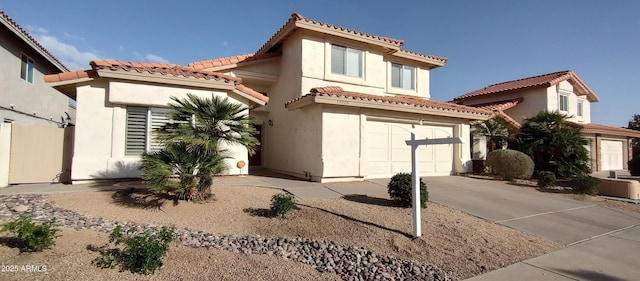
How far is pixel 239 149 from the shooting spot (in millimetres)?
11180

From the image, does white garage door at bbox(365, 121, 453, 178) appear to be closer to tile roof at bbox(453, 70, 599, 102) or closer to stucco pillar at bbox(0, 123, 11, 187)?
stucco pillar at bbox(0, 123, 11, 187)

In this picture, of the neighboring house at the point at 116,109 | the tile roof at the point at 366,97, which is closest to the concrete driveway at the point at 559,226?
the tile roof at the point at 366,97

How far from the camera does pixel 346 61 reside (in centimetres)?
1419

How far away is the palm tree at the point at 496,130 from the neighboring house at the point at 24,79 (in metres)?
21.4

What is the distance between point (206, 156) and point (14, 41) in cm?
1365

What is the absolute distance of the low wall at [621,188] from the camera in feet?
36.5

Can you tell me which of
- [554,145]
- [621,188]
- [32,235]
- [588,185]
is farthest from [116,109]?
[554,145]

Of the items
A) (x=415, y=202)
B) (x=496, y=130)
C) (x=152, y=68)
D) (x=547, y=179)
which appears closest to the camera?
(x=415, y=202)

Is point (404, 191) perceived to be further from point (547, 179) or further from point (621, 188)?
point (621, 188)

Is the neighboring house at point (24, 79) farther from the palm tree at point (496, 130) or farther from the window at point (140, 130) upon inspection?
the palm tree at point (496, 130)

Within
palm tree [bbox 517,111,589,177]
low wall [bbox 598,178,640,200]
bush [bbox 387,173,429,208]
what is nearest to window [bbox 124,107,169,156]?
bush [bbox 387,173,429,208]

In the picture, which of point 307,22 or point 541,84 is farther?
point 541,84

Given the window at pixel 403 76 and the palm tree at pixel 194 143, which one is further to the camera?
the window at pixel 403 76

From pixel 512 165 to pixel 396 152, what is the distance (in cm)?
519
